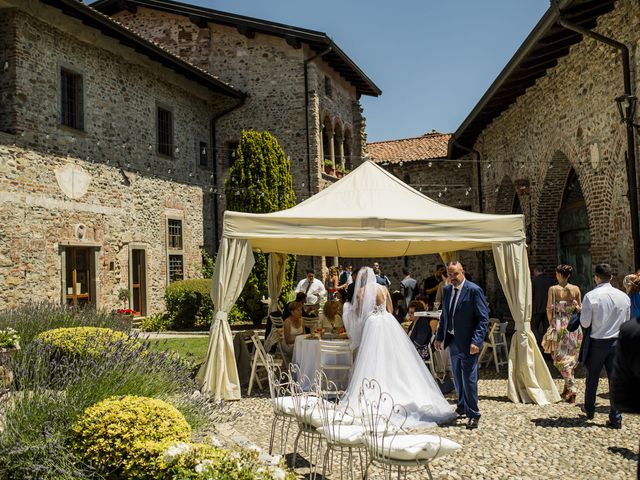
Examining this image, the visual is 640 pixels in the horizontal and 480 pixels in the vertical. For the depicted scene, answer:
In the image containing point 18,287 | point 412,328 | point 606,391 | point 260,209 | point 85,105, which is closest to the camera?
point 606,391

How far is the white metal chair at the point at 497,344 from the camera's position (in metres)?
9.24

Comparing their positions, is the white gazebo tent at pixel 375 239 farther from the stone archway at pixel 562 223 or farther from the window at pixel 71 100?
the window at pixel 71 100

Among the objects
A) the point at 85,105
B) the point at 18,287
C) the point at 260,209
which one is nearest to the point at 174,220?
the point at 260,209

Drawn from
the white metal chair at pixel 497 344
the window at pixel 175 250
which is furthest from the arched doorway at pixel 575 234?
the window at pixel 175 250

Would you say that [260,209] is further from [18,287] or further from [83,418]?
[83,418]

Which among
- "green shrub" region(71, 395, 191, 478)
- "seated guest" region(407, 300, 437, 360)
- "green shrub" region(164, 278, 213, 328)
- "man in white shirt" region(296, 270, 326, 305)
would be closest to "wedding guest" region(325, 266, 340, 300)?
"man in white shirt" region(296, 270, 326, 305)

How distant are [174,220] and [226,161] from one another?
360cm

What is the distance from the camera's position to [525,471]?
4.70 m

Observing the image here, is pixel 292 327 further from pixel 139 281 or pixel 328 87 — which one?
pixel 328 87

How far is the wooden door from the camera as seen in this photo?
51.2ft

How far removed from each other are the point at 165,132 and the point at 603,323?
45.3ft

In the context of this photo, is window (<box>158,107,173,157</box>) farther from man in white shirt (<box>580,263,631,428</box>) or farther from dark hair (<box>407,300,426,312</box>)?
man in white shirt (<box>580,263,631,428</box>)

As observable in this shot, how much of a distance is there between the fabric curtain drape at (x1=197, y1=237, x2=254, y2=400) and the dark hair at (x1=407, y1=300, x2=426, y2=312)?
2.98 meters

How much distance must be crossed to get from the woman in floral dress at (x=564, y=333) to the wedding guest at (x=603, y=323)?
982 mm
